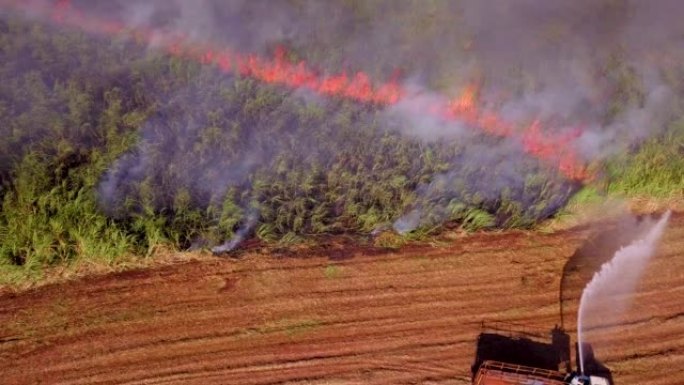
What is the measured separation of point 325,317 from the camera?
7340mm

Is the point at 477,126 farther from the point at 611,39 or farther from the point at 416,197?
the point at 611,39

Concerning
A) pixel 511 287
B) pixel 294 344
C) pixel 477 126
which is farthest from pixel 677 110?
pixel 294 344

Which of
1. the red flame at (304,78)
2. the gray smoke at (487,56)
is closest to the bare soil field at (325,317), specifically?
the gray smoke at (487,56)

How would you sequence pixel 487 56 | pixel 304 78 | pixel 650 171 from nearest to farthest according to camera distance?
pixel 650 171, pixel 304 78, pixel 487 56

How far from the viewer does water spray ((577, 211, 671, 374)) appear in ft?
25.7

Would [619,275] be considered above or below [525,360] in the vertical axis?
above

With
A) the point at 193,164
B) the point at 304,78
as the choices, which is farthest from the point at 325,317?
the point at 304,78

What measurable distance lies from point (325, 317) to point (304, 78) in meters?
4.24

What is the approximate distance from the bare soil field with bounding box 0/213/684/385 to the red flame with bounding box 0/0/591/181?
6.78 ft

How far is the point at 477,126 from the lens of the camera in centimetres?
959

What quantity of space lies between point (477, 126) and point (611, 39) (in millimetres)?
3638

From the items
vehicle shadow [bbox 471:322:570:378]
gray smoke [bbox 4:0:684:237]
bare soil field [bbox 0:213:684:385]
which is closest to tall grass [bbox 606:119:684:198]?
gray smoke [bbox 4:0:684:237]

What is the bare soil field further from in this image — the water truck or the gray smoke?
the gray smoke

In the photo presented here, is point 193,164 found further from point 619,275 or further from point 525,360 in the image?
point 619,275
